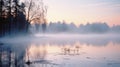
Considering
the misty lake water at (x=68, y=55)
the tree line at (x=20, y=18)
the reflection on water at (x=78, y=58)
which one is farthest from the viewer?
the tree line at (x=20, y=18)

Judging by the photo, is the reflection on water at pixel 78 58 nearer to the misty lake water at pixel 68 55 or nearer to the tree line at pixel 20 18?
the misty lake water at pixel 68 55

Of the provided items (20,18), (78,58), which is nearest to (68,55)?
(78,58)

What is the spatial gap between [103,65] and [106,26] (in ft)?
589

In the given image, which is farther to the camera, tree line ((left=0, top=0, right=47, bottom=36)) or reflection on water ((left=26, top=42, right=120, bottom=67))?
tree line ((left=0, top=0, right=47, bottom=36))

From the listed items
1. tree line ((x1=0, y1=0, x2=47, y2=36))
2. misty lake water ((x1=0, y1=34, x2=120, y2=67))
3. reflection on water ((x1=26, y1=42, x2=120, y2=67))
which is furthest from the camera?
tree line ((x1=0, y1=0, x2=47, y2=36))

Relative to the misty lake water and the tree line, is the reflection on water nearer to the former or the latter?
the misty lake water

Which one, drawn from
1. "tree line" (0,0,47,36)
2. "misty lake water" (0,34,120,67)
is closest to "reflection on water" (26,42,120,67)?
"misty lake water" (0,34,120,67)

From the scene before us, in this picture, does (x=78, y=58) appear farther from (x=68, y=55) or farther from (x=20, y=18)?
(x=20, y=18)

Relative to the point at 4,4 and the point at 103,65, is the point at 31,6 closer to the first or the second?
the point at 4,4

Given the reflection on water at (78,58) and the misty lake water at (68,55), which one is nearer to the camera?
the reflection on water at (78,58)

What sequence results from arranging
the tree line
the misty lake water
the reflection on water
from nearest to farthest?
the reflection on water
the misty lake water
the tree line

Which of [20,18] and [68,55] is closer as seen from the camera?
[68,55]

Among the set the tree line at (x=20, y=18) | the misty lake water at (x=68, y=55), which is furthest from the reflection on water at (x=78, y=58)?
the tree line at (x=20, y=18)

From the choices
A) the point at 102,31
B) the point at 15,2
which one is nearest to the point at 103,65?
the point at 15,2
